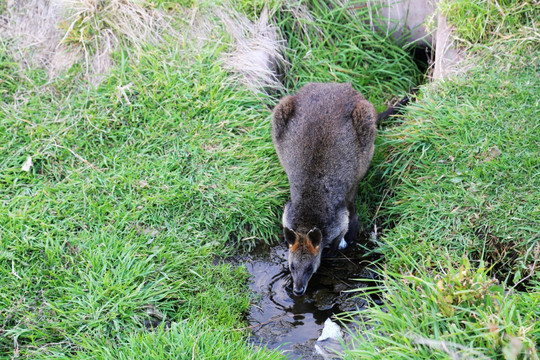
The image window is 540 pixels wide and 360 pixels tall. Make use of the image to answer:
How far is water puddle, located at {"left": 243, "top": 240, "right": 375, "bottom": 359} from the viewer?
4645 mm

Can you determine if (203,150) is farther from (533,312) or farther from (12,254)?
(533,312)

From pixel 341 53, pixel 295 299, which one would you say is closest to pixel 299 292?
pixel 295 299

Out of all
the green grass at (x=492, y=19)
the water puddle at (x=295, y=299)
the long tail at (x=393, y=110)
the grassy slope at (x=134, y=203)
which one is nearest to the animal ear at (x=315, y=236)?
the water puddle at (x=295, y=299)

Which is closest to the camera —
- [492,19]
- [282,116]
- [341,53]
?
[282,116]

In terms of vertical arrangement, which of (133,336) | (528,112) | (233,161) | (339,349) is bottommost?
(339,349)

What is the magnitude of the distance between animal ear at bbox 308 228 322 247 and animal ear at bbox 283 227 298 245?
0.14 meters

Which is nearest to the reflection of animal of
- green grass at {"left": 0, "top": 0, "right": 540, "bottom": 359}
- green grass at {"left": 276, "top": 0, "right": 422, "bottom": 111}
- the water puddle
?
the water puddle

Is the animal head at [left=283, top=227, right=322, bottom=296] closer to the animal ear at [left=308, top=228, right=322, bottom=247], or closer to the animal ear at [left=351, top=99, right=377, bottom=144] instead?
the animal ear at [left=308, top=228, right=322, bottom=247]

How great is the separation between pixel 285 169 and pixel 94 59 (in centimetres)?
257

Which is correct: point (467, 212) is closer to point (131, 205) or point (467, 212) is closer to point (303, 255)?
point (303, 255)

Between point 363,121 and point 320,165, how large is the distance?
658mm

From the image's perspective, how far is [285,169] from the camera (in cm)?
571

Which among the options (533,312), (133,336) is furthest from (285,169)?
(533,312)

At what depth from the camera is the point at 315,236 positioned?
5.16 m
